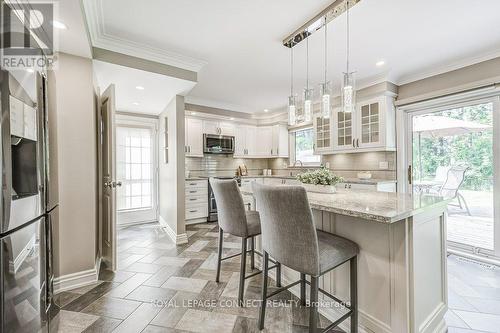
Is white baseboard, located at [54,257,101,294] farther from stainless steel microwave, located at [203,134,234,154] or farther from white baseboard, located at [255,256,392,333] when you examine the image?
stainless steel microwave, located at [203,134,234,154]

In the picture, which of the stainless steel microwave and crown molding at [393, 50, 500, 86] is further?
the stainless steel microwave

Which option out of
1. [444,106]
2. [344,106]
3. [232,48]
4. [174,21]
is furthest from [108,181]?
[444,106]

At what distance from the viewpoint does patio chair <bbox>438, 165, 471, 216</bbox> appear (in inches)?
121

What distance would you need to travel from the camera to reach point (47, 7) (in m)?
1.54

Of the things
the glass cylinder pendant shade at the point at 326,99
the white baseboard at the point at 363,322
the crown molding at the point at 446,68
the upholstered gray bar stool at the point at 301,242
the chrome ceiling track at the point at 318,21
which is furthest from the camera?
the crown molding at the point at 446,68

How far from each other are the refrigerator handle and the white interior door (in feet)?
5.13

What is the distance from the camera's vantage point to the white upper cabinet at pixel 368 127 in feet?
11.4

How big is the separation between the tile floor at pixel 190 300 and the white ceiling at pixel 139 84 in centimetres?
226

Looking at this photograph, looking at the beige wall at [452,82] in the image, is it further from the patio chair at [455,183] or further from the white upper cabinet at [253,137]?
the white upper cabinet at [253,137]

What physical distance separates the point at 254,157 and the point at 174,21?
12.4ft

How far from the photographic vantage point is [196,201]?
4.44 m

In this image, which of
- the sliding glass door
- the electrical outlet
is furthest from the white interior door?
the sliding glass door

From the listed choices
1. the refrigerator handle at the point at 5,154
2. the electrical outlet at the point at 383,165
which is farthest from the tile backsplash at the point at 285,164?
the refrigerator handle at the point at 5,154

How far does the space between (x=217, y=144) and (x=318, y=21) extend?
3246 millimetres
